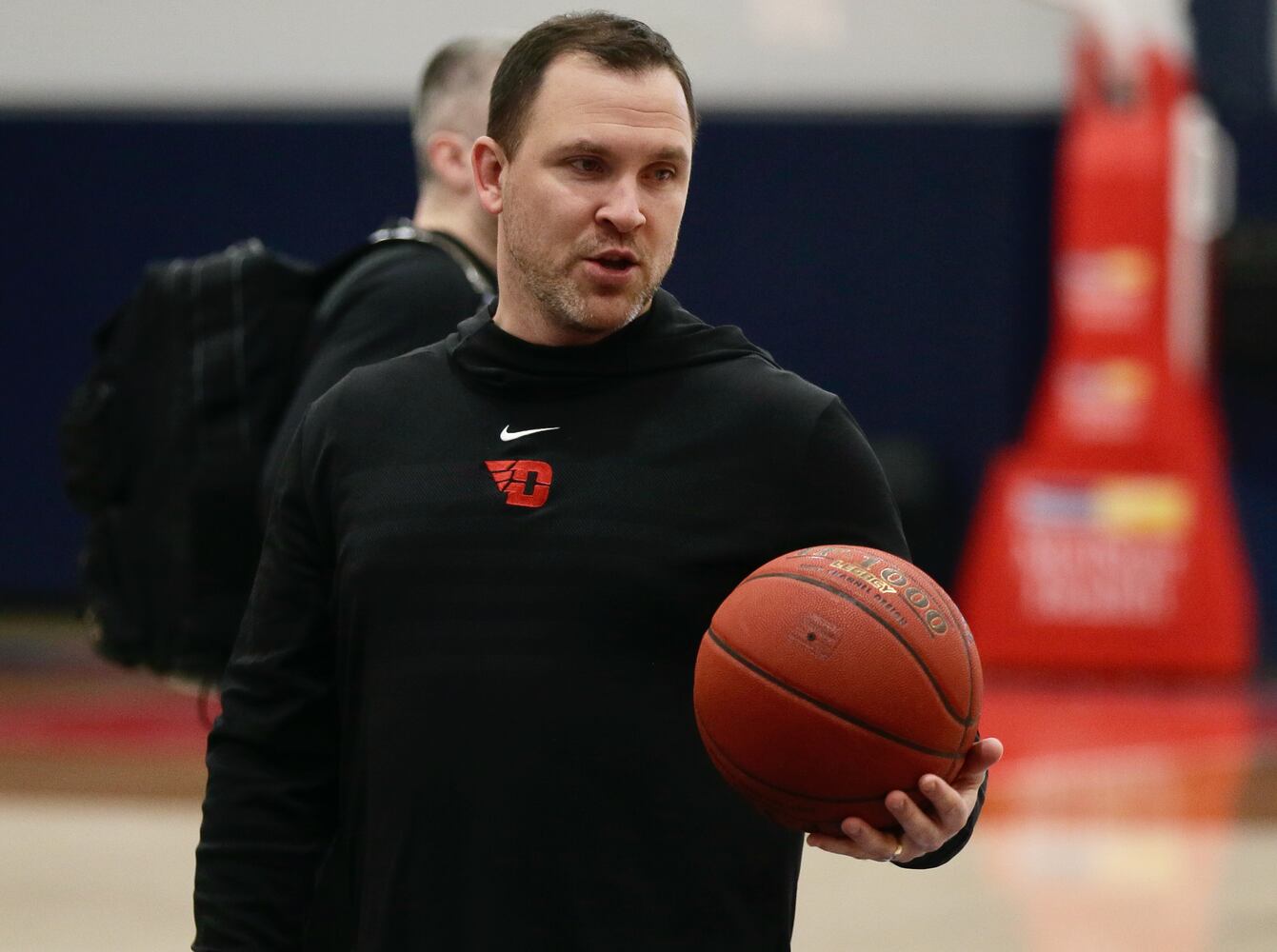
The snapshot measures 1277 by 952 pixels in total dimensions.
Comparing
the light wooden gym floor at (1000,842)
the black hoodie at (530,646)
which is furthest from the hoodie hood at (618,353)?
the light wooden gym floor at (1000,842)

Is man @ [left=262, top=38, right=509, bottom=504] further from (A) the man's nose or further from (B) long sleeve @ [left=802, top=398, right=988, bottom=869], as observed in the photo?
(B) long sleeve @ [left=802, top=398, right=988, bottom=869]

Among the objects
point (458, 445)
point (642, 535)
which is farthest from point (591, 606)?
point (458, 445)

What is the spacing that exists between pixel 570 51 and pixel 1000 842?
427 centimetres

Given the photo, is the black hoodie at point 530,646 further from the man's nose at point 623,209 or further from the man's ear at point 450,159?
the man's ear at point 450,159

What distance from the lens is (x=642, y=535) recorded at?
190 centimetres

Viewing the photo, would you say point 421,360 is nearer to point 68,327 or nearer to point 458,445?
point 458,445

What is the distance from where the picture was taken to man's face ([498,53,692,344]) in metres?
1.93

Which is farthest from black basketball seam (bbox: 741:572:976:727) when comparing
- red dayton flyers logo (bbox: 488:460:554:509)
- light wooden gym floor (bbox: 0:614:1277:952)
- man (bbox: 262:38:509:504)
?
light wooden gym floor (bbox: 0:614:1277:952)

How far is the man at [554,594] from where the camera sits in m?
1.88

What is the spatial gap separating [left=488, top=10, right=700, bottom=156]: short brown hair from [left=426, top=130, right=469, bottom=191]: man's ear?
2.69 ft

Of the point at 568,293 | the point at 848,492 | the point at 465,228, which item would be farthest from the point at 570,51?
the point at 465,228

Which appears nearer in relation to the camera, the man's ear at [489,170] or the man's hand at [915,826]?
the man's hand at [915,826]

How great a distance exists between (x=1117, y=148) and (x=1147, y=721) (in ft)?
10.5

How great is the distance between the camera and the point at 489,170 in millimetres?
2072
